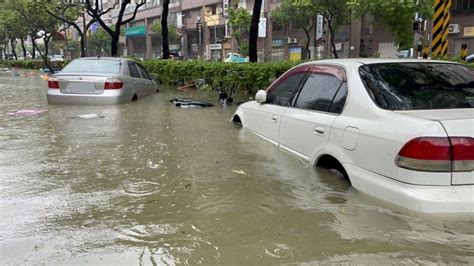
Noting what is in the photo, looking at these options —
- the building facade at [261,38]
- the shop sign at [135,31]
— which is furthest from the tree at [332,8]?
the shop sign at [135,31]

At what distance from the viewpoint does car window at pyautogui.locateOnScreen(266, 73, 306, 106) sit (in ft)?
15.6

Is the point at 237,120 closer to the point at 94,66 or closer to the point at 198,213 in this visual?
the point at 198,213

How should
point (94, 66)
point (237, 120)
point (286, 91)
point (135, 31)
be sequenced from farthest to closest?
point (135, 31)
point (94, 66)
point (237, 120)
point (286, 91)

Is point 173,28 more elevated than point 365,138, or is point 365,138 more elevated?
point 173,28

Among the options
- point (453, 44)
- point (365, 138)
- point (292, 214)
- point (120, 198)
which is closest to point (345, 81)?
point (365, 138)

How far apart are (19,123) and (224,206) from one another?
18.8ft

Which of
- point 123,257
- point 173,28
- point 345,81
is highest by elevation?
point 173,28

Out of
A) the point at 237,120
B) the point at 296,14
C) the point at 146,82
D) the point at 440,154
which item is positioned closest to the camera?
the point at 440,154

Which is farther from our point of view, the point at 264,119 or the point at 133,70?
the point at 133,70

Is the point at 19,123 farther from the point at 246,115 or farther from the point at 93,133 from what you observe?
the point at 246,115

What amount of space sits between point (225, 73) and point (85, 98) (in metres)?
4.39

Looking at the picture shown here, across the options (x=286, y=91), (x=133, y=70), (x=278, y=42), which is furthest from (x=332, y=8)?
(x=286, y=91)

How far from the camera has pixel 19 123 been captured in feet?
25.9

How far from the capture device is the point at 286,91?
4.95 meters
